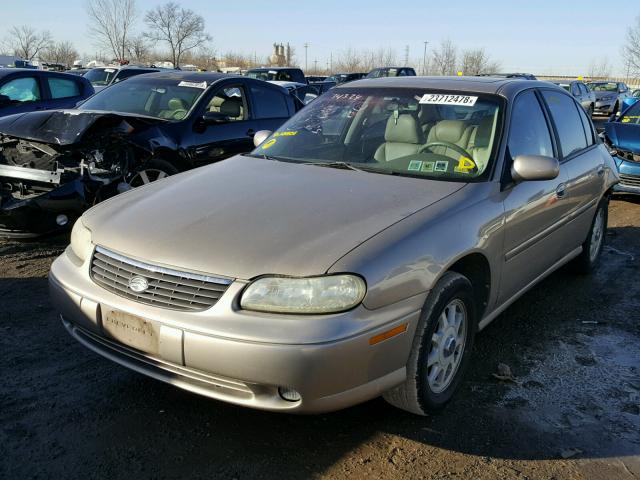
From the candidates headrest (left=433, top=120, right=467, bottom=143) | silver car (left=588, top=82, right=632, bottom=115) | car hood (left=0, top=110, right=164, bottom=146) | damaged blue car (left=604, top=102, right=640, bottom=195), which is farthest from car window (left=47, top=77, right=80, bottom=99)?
silver car (left=588, top=82, right=632, bottom=115)

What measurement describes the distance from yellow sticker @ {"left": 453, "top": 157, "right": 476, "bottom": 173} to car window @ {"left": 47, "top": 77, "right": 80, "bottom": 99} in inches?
323

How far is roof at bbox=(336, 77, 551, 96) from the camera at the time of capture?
3830mm

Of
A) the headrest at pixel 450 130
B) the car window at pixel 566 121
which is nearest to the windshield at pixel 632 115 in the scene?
the car window at pixel 566 121

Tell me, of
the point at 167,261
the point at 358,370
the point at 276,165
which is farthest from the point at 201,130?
the point at 358,370

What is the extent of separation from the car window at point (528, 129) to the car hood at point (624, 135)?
198 inches

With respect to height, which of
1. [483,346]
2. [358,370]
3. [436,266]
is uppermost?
[436,266]

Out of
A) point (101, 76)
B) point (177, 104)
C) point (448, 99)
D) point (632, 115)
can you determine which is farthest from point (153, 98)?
point (101, 76)

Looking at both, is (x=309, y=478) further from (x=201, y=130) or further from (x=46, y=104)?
(x=46, y=104)

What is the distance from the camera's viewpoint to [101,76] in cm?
1881

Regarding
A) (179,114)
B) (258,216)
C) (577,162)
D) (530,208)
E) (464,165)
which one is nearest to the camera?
(258,216)

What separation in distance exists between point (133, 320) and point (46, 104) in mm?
8099

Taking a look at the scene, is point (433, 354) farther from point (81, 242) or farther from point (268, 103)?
point (268, 103)

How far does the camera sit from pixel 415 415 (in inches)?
117

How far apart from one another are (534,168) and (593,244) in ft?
7.45
